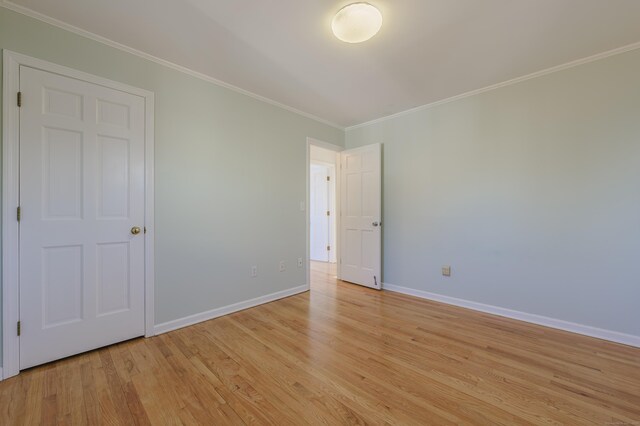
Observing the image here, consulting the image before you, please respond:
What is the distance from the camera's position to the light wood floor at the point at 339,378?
1474 millimetres

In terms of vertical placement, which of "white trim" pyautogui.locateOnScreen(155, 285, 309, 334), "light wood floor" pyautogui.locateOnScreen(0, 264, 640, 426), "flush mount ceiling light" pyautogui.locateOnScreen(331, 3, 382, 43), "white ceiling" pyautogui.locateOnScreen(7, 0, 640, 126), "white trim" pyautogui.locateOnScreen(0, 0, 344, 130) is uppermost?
"white ceiling" pyautogui.locateOnScreen(7, 0, 640, 126)

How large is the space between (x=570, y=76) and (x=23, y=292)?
485 cm

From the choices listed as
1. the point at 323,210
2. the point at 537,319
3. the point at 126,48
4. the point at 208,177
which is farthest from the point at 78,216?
the point at 323,210

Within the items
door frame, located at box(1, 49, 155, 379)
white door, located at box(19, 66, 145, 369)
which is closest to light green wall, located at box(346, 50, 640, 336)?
white door, located at box(19, 66, 145, 369)

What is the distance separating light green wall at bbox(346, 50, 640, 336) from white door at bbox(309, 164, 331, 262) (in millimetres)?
2461

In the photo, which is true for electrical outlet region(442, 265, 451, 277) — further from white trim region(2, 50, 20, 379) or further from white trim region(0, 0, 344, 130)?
white trim region(2, 50, 20, 379)

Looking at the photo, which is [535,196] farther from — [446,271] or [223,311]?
[223,311]

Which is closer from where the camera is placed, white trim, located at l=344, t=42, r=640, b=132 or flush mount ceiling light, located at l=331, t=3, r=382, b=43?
flush mount ceiling light, located at l=331, t=3, r=382, b=43

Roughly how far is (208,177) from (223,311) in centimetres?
145

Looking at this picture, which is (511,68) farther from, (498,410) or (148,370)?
(148,370)

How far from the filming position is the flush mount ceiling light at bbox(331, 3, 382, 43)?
1.76 meters

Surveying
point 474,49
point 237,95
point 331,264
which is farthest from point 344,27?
point 331,264

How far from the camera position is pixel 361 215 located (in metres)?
3.97

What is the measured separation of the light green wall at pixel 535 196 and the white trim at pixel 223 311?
1579 millimetres
